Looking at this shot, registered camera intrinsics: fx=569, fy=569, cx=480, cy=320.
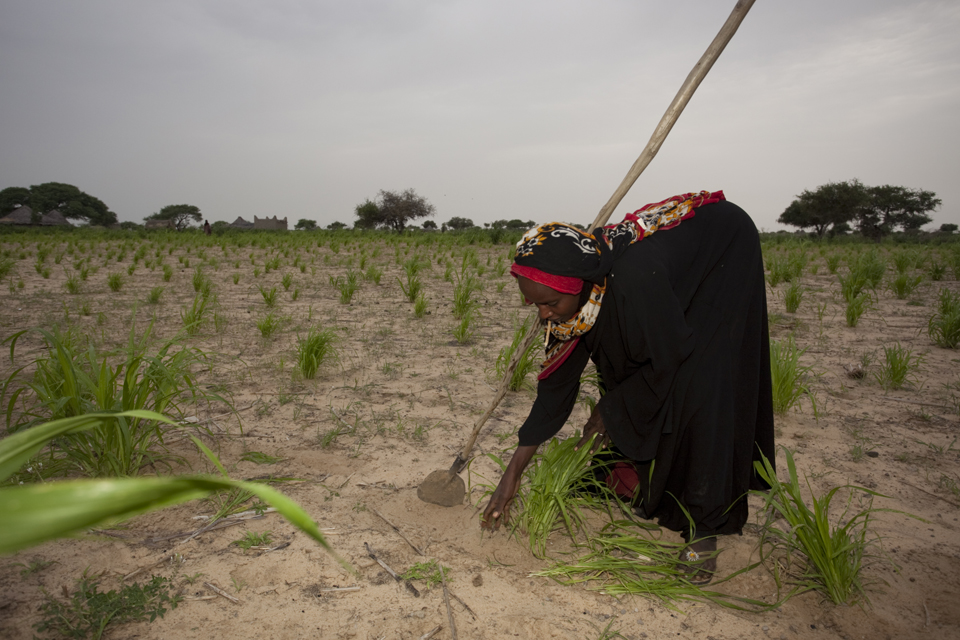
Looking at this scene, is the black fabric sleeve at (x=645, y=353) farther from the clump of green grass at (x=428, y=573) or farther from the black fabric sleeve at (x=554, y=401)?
the clump of green grass at (x=428, y=573)

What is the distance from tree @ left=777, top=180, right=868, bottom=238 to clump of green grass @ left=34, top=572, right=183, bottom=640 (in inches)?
1429

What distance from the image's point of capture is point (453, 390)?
3.39 meters

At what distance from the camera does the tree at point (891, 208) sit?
110 feet

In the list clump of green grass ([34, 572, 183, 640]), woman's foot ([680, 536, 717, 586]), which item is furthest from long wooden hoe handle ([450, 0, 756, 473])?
clump of green grass ([34, 572, 183, 640])

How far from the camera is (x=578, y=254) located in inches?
60.1

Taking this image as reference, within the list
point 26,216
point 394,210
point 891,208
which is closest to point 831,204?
point 891,208

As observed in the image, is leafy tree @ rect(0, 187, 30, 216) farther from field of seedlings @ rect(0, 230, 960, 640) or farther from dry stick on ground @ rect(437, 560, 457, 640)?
dry stick on ground @ rect(437, 560, 457, 640)

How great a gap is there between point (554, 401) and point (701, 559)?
2.27ft

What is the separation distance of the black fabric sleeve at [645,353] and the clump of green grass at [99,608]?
4.68ft

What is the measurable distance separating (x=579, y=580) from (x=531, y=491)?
1.03ft

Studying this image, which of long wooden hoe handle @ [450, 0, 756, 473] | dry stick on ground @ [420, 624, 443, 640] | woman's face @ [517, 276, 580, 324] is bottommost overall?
dry stick on ground @ [420, 624, 443, 640]

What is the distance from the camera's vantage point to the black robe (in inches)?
70.1

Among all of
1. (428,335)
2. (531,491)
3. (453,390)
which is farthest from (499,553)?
(428,335)

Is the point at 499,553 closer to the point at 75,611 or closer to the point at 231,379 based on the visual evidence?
the point at 75,611
